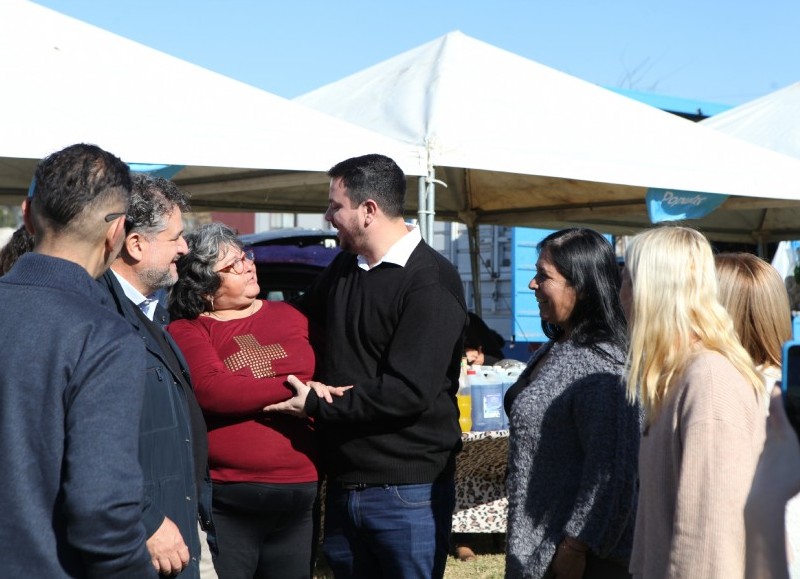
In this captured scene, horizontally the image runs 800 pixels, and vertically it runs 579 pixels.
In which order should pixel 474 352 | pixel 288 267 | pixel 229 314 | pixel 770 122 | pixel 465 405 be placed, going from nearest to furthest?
pixel 229 314 < pixel 465 405 < pixel 474 352 < pixel 288 267 < pixel 770 122

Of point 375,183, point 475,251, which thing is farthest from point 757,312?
point 475,251

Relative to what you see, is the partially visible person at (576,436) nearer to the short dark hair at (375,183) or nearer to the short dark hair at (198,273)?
the short dark hair at (375,183)

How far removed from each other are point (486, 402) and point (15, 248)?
8.33 ft

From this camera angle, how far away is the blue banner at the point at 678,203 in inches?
225

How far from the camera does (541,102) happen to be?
240 inches

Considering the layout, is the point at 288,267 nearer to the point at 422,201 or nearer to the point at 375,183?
the point at 422,201

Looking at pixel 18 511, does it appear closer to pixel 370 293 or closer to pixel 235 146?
pixel 370 293

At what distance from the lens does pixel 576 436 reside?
2764 millimetres

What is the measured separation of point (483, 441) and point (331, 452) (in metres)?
2.02

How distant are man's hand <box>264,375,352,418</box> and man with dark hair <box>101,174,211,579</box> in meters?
0.38

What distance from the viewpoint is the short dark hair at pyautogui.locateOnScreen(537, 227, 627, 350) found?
2885mm

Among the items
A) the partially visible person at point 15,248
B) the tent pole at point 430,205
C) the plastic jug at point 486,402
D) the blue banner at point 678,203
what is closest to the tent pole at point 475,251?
the blue banner at point 678,203

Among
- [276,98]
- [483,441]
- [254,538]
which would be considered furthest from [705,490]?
[276,98]

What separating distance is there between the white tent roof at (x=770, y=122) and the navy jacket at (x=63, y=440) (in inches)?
287
